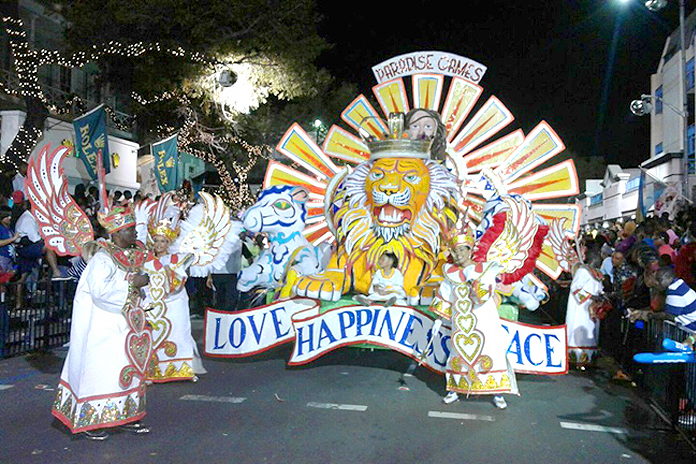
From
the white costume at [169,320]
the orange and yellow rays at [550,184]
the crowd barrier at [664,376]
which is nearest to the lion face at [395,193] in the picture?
A: the orange and yellow rays at [550,184]

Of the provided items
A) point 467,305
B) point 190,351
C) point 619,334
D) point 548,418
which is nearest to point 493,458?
point 548,418

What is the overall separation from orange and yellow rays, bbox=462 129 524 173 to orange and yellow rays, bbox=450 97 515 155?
133 millimetres

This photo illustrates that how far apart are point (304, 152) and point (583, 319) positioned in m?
4.41

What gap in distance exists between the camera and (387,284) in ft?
23.9

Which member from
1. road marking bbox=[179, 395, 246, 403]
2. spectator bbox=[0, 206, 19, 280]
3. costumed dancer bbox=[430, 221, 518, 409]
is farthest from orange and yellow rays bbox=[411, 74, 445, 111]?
spectator bbox=[0, 206, 19, 280]

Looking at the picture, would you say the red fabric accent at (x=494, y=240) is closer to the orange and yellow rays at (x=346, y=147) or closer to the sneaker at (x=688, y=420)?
the sneaker at (x=688, y=420)

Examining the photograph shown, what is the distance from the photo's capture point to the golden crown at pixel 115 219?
16.3 ft

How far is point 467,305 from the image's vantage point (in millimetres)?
6020

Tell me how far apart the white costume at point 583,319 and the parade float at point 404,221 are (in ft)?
1.56

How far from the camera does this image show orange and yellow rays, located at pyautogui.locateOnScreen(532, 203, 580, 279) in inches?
330

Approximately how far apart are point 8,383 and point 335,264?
3700 millimetres

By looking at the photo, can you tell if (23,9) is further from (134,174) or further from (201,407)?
(201,407)

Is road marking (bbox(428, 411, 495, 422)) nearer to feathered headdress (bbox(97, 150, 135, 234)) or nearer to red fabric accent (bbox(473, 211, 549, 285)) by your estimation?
red fabric accent (bbox(473, 211, 549, 285))

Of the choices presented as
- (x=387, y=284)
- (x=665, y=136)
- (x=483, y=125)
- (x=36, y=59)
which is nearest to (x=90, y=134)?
(x=36, y=59)
